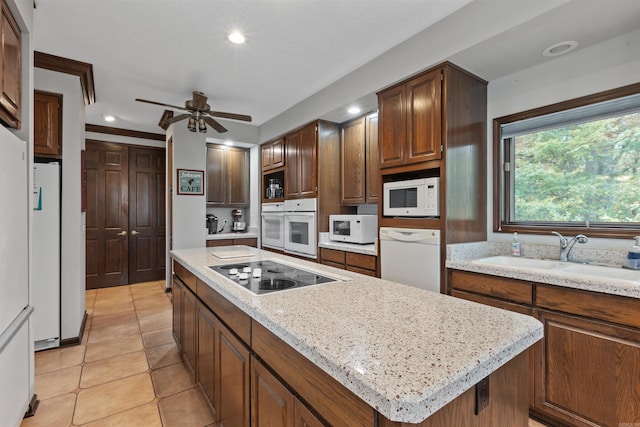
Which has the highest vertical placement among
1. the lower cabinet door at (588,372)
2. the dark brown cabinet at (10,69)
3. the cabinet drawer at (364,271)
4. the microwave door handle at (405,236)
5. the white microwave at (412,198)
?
the dark brown cabinet at (10,69)

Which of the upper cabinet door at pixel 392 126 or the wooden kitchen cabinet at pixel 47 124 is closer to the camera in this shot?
the upper cabinet door at pixel 392 126

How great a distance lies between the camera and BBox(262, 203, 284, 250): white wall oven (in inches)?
173

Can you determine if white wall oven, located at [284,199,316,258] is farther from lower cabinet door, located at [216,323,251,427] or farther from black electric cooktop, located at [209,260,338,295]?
lower cabinet door, located at [216,323,251,427]

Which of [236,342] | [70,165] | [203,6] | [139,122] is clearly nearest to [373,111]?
[203,6]

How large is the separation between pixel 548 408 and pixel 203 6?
3.24m

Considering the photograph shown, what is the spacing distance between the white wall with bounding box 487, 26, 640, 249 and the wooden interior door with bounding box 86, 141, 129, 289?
17.5 feet

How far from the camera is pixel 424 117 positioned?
2.39 meters

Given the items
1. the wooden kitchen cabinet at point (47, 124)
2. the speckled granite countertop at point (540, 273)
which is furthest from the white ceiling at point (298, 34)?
the speckled granite countertop at point (540, 273)

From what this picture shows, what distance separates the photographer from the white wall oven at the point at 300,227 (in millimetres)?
3707

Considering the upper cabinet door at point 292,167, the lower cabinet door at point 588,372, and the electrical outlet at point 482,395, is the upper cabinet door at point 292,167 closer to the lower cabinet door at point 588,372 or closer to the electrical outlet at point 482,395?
the lower cabinet door at point 588,372

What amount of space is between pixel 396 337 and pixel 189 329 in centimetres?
184

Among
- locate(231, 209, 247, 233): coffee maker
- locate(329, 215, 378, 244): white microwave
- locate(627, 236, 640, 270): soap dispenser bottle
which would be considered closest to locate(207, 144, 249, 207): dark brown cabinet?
locate(231, 209, 247, 233): coffee maker

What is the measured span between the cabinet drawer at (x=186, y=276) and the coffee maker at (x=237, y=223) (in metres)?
2.61

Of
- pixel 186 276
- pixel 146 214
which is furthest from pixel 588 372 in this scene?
pixel 146 214
